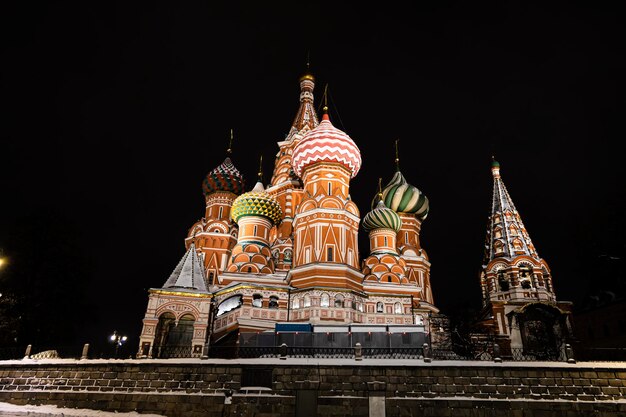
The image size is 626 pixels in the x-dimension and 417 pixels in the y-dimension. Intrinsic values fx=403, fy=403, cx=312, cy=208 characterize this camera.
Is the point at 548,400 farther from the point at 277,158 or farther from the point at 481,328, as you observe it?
the point at 277,158

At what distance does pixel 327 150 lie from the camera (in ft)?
85.3

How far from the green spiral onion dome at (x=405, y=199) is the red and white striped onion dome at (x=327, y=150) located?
24.9ft

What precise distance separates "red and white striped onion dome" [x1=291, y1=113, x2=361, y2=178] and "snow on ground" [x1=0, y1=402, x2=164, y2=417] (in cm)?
1835

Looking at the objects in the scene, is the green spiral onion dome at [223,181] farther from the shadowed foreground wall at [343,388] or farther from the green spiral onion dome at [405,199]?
the shadowed foreground wall at [343,388]

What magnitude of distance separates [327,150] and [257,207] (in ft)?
21.1

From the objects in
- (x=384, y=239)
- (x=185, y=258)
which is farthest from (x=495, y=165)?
(x=185, y=258)

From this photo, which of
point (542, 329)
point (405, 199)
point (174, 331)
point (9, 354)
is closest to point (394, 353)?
point (542, 329)

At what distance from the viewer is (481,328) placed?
21531mm

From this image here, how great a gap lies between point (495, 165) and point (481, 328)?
697 inches

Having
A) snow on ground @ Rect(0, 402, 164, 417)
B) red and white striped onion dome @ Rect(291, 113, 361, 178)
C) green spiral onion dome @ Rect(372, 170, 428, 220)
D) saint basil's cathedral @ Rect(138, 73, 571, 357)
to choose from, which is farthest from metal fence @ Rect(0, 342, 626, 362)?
green spiral onion dome @ Rect(372, 170, 428, 220)

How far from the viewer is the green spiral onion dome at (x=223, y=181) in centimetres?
3550

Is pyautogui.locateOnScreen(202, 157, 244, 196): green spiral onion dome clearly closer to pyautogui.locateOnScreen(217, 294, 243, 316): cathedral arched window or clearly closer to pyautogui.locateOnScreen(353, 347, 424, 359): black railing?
pyautogui.locateOnScreen(217, 294, 243, 316): cathedral arched window

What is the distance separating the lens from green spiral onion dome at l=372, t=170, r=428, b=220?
110 ft

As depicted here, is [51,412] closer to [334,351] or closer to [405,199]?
[334,351]
